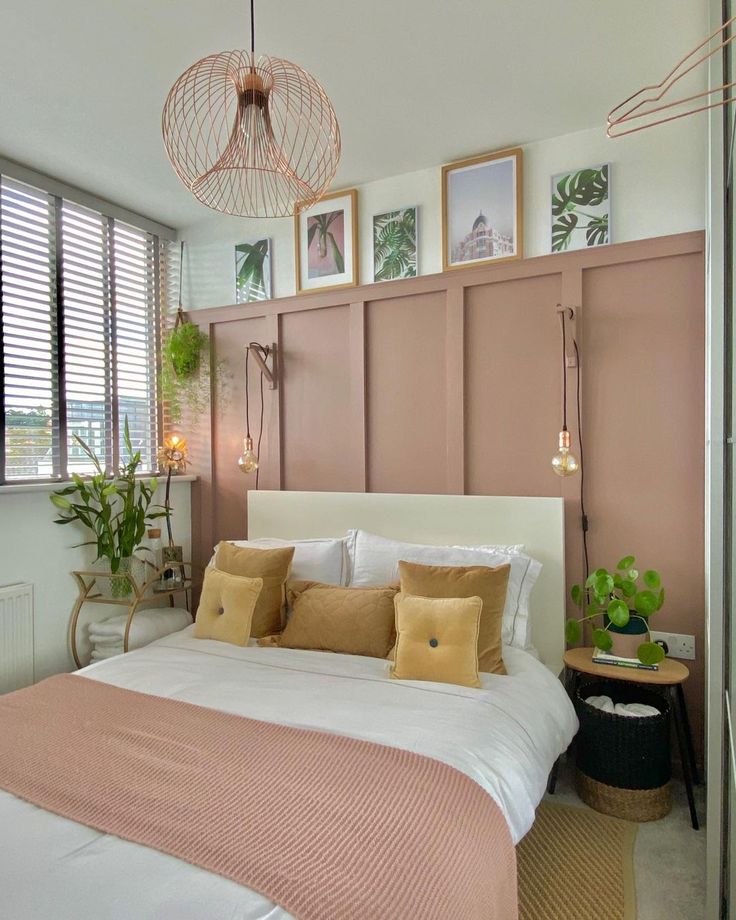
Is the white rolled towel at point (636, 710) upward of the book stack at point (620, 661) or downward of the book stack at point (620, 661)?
downward

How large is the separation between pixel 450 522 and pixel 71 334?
2192 mm

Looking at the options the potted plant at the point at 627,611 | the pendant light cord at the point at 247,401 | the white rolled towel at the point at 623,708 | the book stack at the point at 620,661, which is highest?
the pendant light cord at the point at 247,401

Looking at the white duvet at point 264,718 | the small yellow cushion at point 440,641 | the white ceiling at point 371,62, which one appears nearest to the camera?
the white duvet at point 264,718

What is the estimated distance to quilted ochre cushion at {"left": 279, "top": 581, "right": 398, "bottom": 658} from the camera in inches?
99.4

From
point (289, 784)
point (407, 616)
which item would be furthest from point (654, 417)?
point (289, 784)

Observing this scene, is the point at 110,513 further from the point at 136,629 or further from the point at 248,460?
the point at 248,460

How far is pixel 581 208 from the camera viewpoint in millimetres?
2764

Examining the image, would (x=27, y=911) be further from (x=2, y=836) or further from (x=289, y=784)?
(x=289, y=784)

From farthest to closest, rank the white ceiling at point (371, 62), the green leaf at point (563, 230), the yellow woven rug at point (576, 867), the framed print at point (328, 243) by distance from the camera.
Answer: the framed print at point (328, 243) < the green leaf at point (563, 230) < the white ceiling at point (371, 62) < the yellow woven rug at point (576, 867)

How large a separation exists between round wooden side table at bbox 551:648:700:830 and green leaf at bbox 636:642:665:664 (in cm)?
4

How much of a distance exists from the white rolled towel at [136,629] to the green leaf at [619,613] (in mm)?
2124

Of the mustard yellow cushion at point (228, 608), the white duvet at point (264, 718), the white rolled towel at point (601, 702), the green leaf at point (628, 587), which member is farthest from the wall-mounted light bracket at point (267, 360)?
the white rolled towel at point (601, 702)

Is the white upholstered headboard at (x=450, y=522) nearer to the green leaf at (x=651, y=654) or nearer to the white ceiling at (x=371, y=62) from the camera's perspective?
the green leaf at (x=651, y=654)

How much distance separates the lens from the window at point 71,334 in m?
2.98
